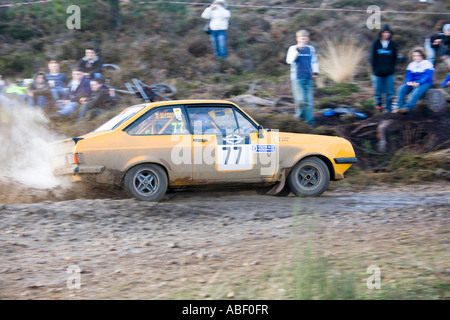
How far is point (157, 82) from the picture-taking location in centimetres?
1475

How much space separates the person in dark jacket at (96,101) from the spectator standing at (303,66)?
4.33 metres

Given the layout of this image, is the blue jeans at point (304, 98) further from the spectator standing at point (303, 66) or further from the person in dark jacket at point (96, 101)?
the person in dark jacket at point (96, 101)

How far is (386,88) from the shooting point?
11.8 meters

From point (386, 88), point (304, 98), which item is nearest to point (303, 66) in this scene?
point (304, 98)

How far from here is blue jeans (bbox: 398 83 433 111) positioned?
1165 centimetres

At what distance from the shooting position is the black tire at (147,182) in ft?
24.6

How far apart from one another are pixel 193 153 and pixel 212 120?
59 centimetres

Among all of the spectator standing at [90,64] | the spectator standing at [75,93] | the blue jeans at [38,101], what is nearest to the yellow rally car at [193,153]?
the spectator standing at [75,93]

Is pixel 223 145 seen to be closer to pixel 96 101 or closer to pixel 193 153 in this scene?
pixel 193 153

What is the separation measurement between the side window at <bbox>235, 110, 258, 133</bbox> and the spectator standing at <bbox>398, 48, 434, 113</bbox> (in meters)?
4.88

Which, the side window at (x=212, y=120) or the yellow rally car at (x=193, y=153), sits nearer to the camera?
the yellow rally car at (x=193, y=153)

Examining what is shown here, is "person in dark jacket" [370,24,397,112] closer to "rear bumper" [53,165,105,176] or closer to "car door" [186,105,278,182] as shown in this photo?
"car door" [186,105,278,182]

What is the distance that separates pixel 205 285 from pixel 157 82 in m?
11.0

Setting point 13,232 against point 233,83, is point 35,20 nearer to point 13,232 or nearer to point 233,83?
point 233,83
